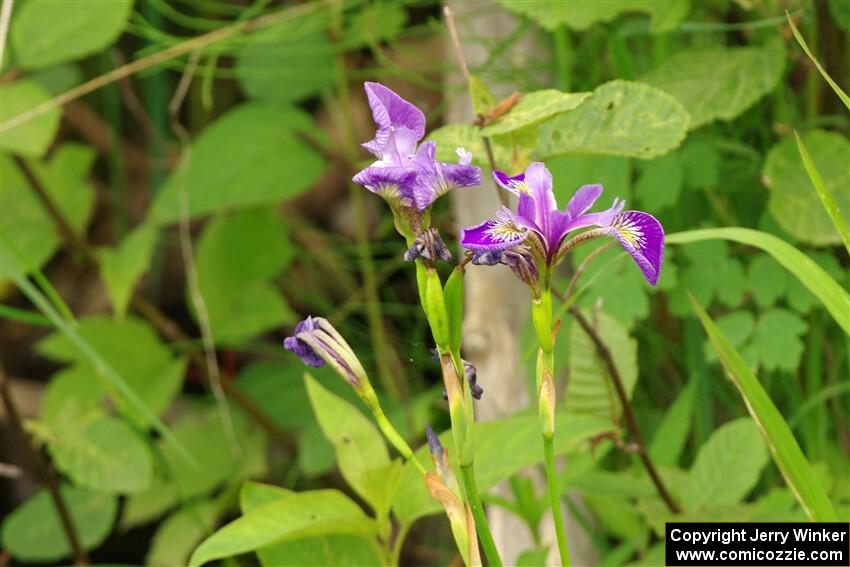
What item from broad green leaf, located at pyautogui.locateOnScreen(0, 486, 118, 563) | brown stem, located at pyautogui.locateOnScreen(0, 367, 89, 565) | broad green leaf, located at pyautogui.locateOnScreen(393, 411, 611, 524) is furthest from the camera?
broad green leaf, located at pyautogui.locateOnScreen(0, 486, 118, 563)

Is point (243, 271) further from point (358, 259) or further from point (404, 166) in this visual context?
point (404, 166)

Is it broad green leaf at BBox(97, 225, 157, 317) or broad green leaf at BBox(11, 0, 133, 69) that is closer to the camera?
broad green leaf at BBox(11, 0, 133, 69)

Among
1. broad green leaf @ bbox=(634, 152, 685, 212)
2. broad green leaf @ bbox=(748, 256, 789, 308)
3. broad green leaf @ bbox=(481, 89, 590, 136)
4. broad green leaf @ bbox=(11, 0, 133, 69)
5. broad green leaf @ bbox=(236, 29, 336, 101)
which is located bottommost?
broad green leaf @ bbox=(748, 256, 789, 308)

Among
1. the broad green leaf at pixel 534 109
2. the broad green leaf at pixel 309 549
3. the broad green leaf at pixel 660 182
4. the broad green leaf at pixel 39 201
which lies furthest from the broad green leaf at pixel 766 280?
the broad green leaf at pixel 39 201

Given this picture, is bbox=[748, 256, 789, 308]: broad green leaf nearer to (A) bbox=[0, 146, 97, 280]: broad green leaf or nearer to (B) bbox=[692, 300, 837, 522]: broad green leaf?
(B) bbox=[692, 300, 837, 522]: broad green leaf

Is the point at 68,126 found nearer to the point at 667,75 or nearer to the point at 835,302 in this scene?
the point at 667,75

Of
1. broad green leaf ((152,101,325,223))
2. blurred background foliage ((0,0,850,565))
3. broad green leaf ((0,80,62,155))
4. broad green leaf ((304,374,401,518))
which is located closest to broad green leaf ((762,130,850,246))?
blurred background foliage ((0,0,850,565))

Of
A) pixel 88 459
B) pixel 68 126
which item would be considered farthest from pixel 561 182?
pixel 68 126

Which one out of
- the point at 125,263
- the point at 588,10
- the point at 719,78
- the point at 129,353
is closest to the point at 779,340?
the point at 719,78
